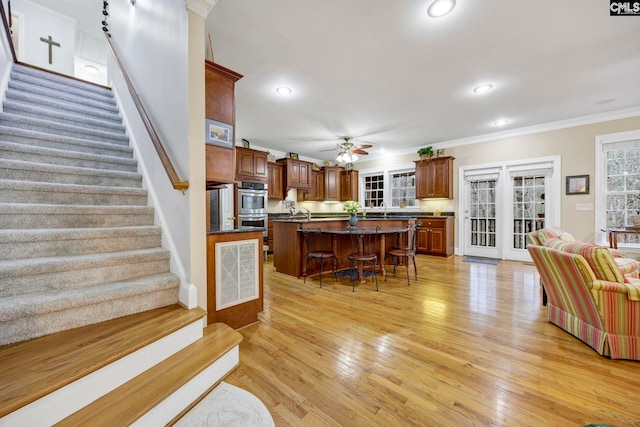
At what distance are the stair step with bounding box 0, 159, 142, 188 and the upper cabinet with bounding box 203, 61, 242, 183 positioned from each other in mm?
1108

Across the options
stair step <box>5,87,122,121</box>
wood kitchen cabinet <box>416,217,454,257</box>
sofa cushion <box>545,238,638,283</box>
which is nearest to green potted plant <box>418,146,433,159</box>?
wood kitchen cabinet <box>416,217,454,257</box>

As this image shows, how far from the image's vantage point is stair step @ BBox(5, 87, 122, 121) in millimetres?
2891

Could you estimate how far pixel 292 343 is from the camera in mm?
2143

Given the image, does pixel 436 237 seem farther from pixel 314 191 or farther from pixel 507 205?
pixel 314 191

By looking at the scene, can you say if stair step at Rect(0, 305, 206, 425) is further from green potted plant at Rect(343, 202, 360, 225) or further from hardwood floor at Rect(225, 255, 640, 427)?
green potted plant at Rect(343, 202, 360, 225)

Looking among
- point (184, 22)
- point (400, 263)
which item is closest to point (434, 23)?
point (184, 22)

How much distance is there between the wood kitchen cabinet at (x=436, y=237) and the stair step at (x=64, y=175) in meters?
5.67

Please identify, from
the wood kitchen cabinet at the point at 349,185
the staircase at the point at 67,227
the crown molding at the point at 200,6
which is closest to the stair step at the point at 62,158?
A: the staircase at the point at 67,227

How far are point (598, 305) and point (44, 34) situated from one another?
8834 millimetres

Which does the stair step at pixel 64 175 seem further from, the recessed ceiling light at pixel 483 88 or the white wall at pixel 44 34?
the white wall at pixel 44 34

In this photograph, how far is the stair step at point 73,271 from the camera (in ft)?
4.89

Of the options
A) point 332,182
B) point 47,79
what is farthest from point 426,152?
point 47,79

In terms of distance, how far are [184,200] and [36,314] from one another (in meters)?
1.01

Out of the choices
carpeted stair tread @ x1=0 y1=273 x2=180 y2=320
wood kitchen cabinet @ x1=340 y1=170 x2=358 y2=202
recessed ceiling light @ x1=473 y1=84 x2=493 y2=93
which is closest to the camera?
carpeted stair tread @ x1=0 y1=273 x2=180 y2=320
